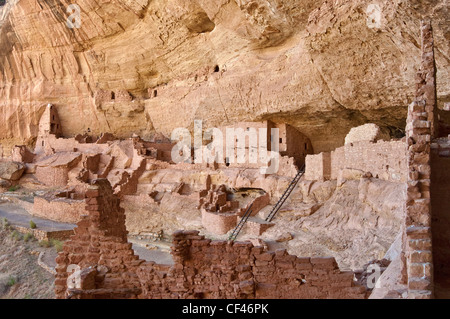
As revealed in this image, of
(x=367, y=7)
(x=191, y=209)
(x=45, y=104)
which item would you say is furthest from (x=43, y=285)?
(x=45, y=104)

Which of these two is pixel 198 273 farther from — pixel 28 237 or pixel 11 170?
pixel 11 170

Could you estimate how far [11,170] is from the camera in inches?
832

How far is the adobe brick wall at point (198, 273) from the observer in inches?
187

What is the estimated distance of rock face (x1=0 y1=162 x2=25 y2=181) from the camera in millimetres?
20875

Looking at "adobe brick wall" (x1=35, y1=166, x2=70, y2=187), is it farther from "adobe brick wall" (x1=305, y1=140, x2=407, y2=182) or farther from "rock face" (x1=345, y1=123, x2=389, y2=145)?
"rock face" (x1=345, y1=123, x2=389, y2=145)

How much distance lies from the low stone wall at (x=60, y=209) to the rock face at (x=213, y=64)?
30.5 ft

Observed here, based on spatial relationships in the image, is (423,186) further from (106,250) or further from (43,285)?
(43,285)

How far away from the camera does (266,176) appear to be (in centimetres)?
1562

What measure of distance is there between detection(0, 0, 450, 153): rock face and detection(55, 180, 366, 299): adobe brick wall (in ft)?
24.3

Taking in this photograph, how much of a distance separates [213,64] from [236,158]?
631cm

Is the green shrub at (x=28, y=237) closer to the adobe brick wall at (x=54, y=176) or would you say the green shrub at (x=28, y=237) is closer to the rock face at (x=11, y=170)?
the adobe brick wall at (x=54, y=176)

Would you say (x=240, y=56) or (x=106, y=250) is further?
(x=240, y=56)

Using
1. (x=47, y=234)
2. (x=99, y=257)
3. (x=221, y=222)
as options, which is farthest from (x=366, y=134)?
(x=47, y=234)
